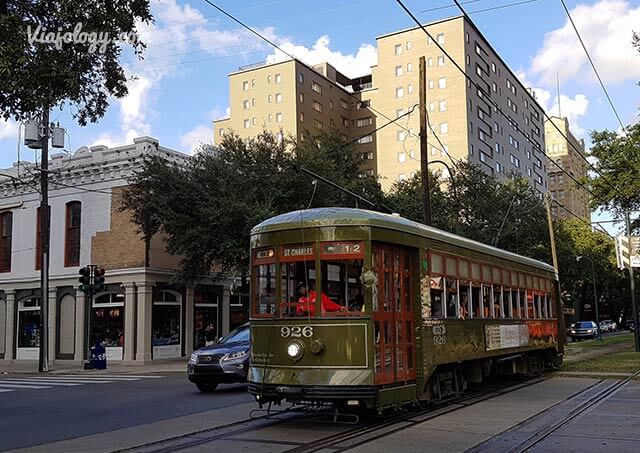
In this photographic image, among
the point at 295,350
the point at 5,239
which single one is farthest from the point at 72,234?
the point at 295,350

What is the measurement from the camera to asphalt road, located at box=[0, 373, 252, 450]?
446 inches

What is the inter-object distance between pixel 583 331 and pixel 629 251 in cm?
3206

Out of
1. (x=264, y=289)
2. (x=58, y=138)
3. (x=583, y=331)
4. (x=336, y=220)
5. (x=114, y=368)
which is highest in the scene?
(x=58, y=138)

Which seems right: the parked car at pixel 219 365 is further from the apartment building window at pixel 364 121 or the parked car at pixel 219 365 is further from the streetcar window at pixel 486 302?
the apartment building window at pixel 364 121

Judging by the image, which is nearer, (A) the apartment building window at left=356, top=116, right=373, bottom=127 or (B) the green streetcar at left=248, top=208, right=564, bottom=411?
(B) the green streetcar at left=248, top=208, right=564, bottom=411

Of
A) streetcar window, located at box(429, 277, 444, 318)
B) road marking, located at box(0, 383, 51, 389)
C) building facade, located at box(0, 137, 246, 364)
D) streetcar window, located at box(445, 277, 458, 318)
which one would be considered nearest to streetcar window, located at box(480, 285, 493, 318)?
streetcar window, located at box(445, 277, 458, 318)

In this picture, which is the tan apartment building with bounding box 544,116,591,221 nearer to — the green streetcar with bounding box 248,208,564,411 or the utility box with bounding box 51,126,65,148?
the utility box with bounding box 51,126,65,148

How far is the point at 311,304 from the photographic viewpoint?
1040 centimetres

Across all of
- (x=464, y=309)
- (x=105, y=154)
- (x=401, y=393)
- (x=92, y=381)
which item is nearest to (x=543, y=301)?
(x=464, y=309)

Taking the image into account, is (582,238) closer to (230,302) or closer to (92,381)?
(230,302)

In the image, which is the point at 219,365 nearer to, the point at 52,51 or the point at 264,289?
the point at 264,289

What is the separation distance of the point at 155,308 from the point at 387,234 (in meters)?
23.8

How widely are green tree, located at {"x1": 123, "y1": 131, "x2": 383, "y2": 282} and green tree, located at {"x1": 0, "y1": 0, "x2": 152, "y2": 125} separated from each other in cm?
1564

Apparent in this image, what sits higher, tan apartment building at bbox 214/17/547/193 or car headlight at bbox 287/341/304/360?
tan apartment building at bbox 214/17/547/193
